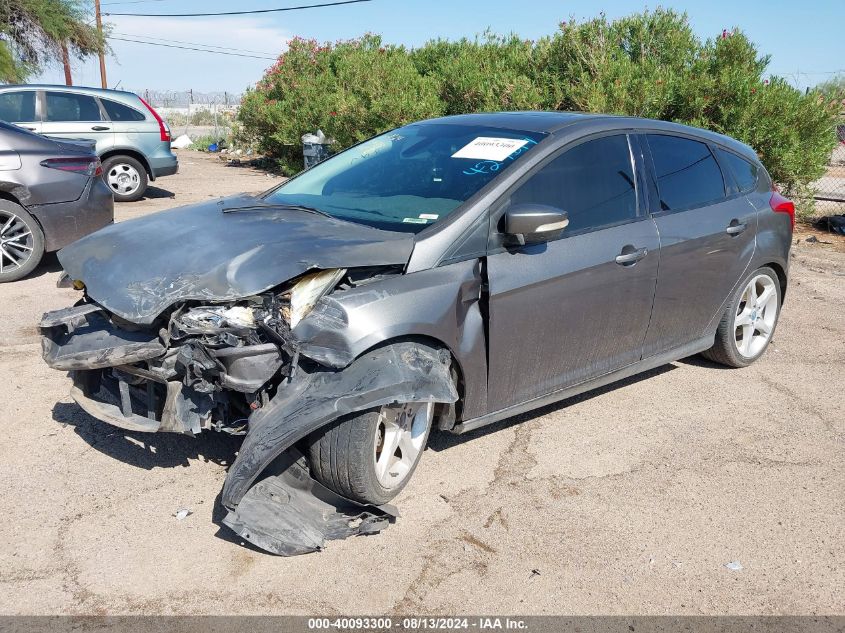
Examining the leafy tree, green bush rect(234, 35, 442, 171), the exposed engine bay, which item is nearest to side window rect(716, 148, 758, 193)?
the exposed engine bay

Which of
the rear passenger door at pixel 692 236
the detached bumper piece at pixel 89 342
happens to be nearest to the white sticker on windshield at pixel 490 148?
the rear passenger door at pixel 692 236

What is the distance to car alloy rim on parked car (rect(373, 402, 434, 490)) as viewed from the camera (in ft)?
11.9

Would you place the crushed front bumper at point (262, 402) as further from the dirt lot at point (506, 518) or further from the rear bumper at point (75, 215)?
the rear bumper at point (75, 215)

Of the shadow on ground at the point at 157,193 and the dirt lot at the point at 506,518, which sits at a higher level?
the shadow on ground at the point at 157,193

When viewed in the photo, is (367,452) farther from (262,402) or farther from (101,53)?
(101,53)

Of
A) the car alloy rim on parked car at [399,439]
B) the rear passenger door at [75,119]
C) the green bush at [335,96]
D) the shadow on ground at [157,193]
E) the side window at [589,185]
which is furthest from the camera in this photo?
the green bush at [335,96]

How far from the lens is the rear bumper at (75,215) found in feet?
24.7

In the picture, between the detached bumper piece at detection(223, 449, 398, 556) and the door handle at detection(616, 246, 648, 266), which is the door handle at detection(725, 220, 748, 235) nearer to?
the door handle at detection(616, 246, 648, 266)

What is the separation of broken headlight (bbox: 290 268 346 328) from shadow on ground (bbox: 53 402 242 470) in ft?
3.81

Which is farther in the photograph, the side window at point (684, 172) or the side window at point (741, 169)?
the side window at point (741, 169)

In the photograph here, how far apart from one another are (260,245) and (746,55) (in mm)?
9685

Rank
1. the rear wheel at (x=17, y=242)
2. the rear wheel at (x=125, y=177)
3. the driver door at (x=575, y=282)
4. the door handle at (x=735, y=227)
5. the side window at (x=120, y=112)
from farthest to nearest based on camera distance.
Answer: the rear wheel at (x=125, y=177) → the side window at (x=120, y=112) → the rear wheel at (x=17, y=242) → the door handle at (x=735, y=227) → the driver door at (x=575, y=282)

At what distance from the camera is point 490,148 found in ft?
14.1

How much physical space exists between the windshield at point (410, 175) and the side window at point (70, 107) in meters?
8.45
